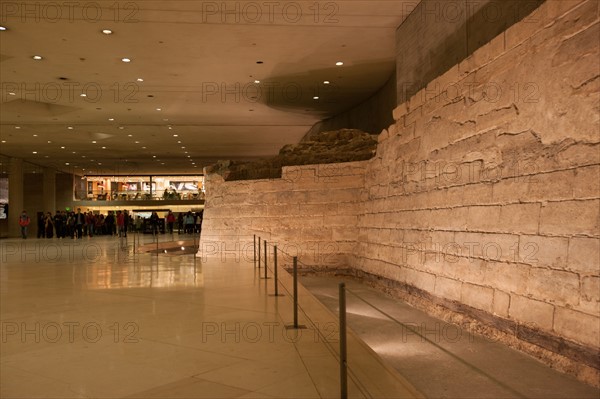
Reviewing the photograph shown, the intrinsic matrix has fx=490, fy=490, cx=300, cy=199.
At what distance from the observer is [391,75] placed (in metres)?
16.9

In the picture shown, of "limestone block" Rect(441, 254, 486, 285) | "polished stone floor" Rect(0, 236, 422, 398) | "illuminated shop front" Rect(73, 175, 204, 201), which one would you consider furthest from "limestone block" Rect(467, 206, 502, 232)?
"illuminated shop front" Rect(73, 175, 204, 201)

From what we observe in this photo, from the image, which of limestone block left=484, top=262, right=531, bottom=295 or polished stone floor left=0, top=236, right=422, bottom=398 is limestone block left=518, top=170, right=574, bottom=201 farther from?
polished stone floor left=0, top=236, right=422, bottom=398

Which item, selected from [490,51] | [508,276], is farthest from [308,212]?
[508,276]

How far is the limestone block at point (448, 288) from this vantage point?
23.1 ft

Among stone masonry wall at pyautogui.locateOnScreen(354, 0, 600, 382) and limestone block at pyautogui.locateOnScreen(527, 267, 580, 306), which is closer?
stone masonry wall at pyautogui.locateOnScreen(354, 0, 600, 382)

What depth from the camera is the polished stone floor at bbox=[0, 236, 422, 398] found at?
358 cm

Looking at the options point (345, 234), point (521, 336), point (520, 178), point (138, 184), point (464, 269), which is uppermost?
point (138, 184)

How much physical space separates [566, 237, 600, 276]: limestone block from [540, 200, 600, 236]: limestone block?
8 centimetres

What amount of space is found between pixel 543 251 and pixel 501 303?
1048 millimetres

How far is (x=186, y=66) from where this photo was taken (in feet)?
50.4

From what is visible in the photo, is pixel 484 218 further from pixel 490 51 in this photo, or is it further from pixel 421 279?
pixel 421 279

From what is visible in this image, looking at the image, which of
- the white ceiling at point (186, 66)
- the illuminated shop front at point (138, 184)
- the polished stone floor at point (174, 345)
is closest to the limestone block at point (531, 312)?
the polished stone floor at point (174, 345)

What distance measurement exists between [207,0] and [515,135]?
7753 millimetres

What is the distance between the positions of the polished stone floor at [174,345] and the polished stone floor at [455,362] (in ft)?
3.23
